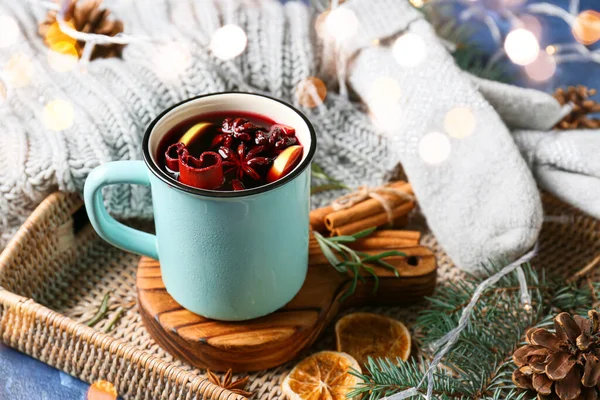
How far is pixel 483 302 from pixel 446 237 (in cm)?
13

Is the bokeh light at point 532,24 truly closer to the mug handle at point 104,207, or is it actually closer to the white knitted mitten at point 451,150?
the white knitted mitten at point 451,150

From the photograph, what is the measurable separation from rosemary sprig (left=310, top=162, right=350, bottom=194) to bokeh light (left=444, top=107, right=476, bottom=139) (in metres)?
0.20

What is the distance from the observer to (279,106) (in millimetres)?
858

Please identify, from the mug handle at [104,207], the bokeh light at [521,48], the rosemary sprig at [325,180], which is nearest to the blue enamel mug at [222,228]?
the mug handle at [104,207]

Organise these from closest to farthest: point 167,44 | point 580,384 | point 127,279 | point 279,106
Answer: point 580,384 → point 279,106 → point 127,279 → point 167,44

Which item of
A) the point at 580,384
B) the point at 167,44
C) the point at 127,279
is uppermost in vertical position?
the point at 167,44

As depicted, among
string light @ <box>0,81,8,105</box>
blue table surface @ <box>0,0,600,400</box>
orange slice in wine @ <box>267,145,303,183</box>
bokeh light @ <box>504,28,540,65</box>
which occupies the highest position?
orange slice in wine @ <box>267,145,303,183</box>

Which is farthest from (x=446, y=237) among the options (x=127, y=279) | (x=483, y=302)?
(x=127, y=279)

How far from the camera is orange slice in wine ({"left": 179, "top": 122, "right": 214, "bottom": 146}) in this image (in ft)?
2.69

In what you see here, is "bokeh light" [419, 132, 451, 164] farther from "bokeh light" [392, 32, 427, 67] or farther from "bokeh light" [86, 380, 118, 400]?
"bokeh light" [86, 380, 118, 400]

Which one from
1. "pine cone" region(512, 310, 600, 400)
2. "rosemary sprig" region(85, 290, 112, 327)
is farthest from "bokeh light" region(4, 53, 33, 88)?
"pine cone" region(512, 310, 600, 400)

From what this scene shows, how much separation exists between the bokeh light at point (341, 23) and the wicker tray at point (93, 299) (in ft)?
1.28

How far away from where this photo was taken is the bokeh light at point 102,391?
877mm

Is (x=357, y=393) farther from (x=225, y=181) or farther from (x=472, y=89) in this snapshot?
(x=472, y=89)
